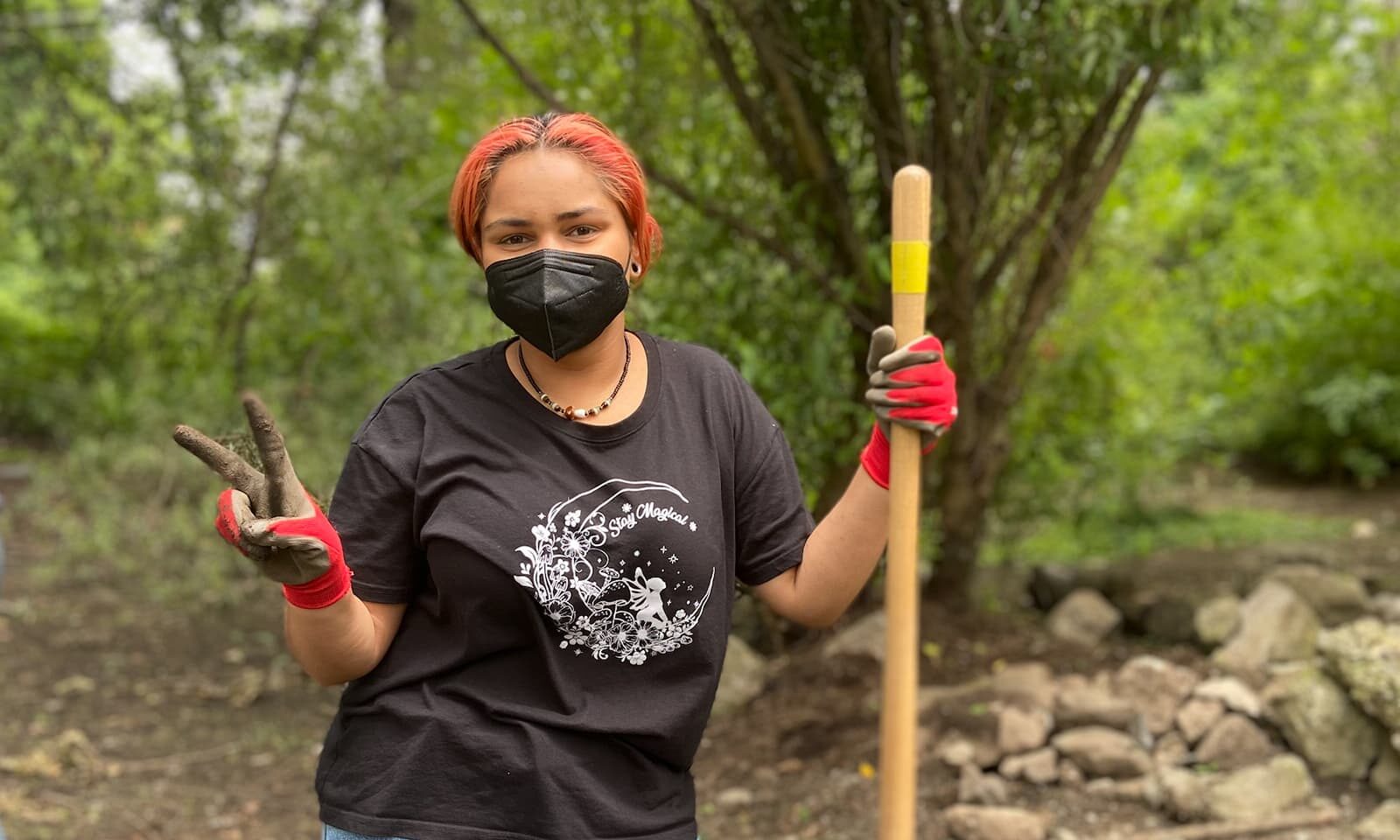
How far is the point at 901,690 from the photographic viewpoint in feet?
6.40

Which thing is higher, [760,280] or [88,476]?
[760,280]

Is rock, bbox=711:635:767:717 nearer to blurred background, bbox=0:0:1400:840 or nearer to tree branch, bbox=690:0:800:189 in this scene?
blurred background, bbox=0:0:1400:840

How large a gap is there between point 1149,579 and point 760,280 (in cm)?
287

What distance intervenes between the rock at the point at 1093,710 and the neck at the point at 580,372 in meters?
2.84

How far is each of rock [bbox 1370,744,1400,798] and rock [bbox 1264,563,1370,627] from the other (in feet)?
4.19

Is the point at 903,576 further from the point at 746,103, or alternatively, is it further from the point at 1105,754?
the point at 746,103

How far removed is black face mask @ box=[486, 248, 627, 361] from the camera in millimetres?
1953

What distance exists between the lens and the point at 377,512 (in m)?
1.94

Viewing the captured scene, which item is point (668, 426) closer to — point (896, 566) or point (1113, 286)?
point (896, 566)

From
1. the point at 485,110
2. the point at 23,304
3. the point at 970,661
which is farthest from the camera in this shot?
the point at 23,304

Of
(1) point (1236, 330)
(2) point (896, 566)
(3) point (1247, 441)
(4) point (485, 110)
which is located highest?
(4) point (485, 110)

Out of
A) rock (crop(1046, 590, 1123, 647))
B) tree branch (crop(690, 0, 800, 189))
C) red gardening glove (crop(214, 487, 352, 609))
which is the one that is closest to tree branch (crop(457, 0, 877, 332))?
tree branch (crop(690, 0, 800, 189))

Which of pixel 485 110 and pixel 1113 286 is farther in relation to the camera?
pixel 1113 286

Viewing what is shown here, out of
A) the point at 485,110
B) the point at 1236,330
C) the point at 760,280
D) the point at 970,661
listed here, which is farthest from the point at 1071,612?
the point at 485,110
